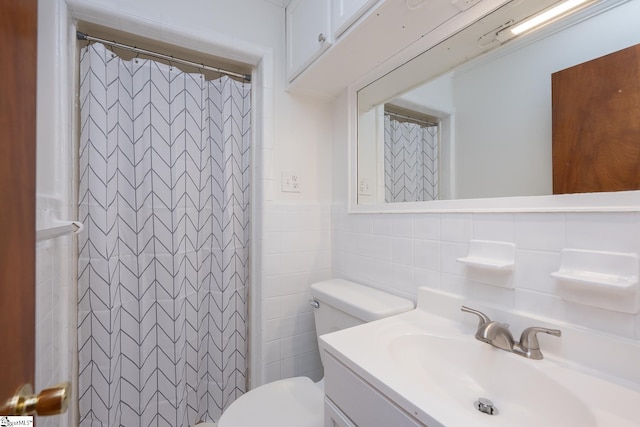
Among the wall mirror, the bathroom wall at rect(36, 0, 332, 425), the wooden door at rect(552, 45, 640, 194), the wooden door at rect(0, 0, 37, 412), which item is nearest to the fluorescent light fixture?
the wall mirror

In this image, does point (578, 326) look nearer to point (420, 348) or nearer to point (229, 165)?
point (420, 348)

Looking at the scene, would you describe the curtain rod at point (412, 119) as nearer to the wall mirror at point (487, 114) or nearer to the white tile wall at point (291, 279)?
the wall mirror at point (487, 114)

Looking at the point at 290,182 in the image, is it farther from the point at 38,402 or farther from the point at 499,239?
the point at 38,402

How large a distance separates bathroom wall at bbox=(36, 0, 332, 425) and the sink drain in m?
0.96

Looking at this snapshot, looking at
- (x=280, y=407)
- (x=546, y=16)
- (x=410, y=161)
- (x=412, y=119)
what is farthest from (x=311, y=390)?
(x=546, y=16)

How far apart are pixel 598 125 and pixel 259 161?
1.24m

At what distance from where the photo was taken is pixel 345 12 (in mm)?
1000

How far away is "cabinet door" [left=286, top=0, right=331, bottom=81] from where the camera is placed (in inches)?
43.9

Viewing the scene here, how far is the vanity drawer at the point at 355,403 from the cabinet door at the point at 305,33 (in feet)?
3.70

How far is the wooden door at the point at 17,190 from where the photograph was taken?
0.33 metres

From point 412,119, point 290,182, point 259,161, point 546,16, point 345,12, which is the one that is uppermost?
point 345,12

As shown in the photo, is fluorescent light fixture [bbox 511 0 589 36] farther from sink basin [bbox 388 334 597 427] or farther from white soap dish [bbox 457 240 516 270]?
sink basin [bbox 388 334 597 427]

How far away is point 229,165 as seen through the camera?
1444 mm

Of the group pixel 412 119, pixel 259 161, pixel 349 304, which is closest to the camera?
pixel 349 304
